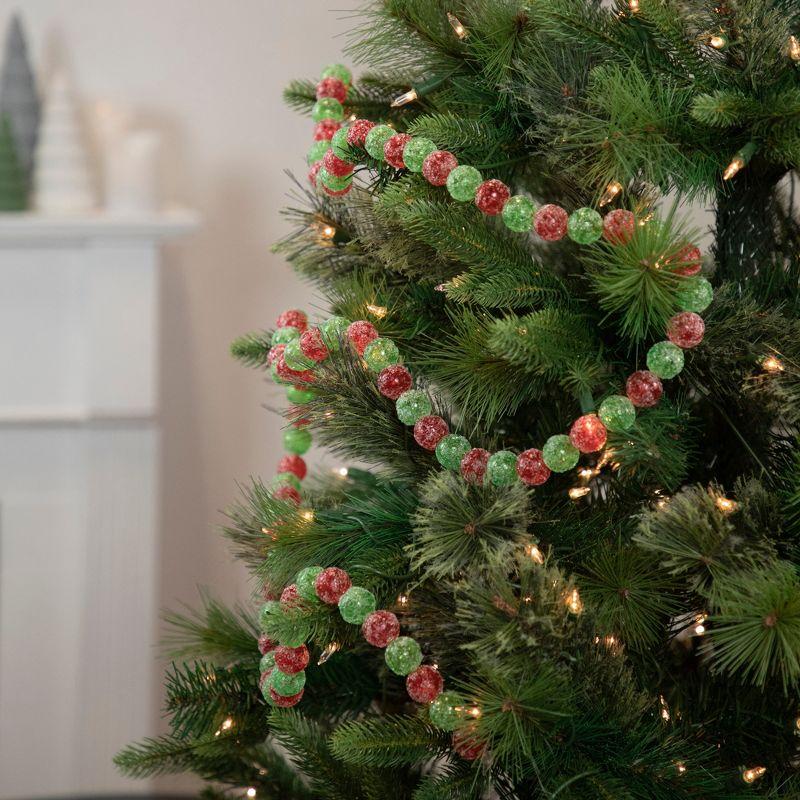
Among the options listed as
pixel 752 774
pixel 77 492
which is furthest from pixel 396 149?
pixel 77 492

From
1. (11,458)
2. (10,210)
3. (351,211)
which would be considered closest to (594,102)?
(351,211)

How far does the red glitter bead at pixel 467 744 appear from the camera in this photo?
46cm

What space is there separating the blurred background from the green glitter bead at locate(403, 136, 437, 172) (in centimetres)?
85

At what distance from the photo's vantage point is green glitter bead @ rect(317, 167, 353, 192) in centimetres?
56

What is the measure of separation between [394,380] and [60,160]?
3.10 ft

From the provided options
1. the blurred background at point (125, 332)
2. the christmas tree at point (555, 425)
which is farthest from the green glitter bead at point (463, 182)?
the blurred background at point (125, 332)

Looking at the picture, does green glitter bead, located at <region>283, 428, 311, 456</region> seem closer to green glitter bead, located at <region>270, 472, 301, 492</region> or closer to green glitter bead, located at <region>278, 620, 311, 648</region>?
green glitter bead, located at <region>270, 472, 301, 492</region>

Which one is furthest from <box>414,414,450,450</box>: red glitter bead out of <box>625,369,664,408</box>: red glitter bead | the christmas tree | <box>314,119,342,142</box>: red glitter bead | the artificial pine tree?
the artificial pine tree

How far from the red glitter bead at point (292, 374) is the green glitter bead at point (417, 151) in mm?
132

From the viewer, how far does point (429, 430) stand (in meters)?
0.52

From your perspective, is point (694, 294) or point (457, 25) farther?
point (457, 25)

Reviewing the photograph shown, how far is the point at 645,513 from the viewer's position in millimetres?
470

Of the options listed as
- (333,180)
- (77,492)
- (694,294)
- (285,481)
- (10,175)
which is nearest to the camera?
(694,294)

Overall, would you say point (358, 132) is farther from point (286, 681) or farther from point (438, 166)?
point (286, 681)
